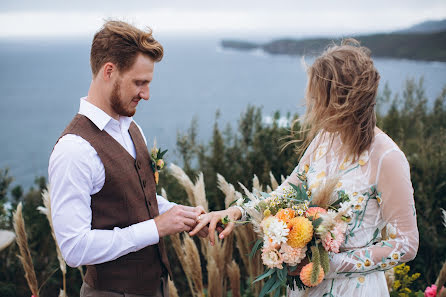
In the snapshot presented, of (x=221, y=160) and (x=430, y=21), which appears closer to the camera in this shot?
(x=221, y=160)

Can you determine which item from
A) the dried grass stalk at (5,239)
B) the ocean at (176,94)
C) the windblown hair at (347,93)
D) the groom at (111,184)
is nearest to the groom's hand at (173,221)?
the groom at (111,184)

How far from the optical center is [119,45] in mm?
1851

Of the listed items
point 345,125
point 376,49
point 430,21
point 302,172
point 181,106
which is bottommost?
point 181,106

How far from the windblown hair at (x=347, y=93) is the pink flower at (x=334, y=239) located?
370 millimetres

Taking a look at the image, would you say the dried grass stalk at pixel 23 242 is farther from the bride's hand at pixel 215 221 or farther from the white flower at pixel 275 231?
the white flower at pixel 275 231

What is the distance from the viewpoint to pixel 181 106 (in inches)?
481

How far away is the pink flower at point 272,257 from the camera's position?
165cm

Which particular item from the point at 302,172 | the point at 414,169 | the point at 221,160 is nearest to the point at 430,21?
the point at 414,169

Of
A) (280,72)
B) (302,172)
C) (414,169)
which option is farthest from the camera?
(280,72)

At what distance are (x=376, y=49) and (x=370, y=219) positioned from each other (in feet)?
17.1

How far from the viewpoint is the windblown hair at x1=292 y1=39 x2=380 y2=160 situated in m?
1.77

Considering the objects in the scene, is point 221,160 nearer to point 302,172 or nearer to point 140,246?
point 302,172

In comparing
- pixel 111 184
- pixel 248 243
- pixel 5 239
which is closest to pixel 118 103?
pixel 111 184

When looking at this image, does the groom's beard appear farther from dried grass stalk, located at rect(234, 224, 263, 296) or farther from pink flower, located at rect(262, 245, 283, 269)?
dried grass stalk, located at rect(234, 224, 263, 296)
